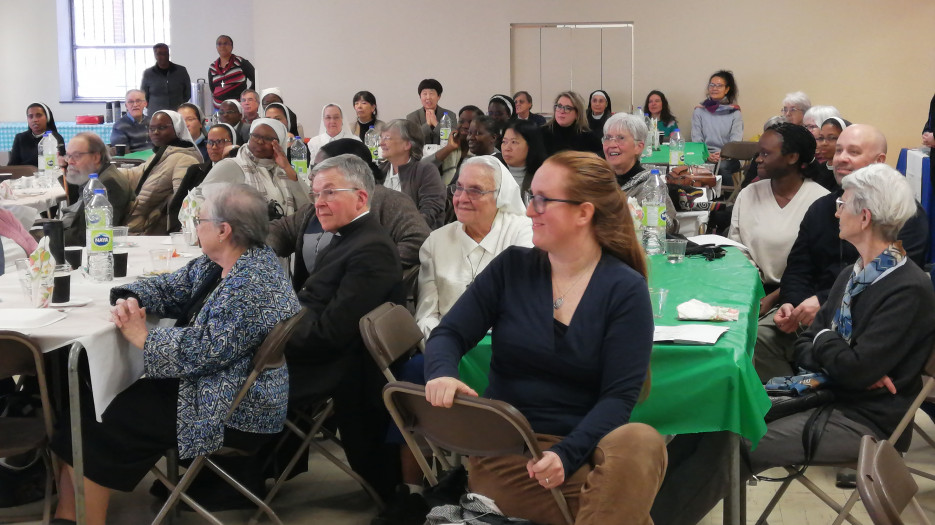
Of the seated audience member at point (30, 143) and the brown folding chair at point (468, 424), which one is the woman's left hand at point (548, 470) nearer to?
the brown folding chair at point (468, 424)

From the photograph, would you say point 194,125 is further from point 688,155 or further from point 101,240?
point 101,240

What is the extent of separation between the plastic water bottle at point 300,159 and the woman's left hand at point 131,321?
295 cm

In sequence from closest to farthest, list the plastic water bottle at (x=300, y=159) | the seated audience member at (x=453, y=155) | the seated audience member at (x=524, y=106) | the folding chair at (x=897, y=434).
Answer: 1. the folding chair at (x=897, y=434)
2. the plastic water bottle at (x=300, y=159)
3. the seated audience member at (x=453, y=155)
4. the seated audience member at (x=524, y=106)

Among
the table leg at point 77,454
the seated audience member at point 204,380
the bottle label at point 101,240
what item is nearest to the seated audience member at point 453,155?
the bottle label at point 101,240

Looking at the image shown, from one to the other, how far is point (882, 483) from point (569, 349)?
842 mm

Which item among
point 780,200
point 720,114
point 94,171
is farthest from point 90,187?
point 720,114

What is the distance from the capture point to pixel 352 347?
11.5ft

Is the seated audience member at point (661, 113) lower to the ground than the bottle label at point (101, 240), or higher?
higher

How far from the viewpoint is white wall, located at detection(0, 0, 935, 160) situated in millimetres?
11672

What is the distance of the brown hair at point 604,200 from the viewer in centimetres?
246

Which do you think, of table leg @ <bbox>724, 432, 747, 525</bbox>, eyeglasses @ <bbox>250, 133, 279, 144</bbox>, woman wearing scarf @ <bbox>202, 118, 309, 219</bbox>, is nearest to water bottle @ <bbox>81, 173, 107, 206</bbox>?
woman wearing scarf @ <bbox>202, 118, 309, 219</bbox>

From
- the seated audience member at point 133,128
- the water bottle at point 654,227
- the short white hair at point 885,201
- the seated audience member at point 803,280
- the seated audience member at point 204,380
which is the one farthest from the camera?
the seated audience member at point 133,128

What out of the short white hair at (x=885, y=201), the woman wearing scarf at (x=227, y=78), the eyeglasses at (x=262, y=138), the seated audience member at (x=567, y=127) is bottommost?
the short white hair at (x=885, y=201)

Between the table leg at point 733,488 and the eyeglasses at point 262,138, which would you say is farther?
the eyeglasses at point 262,138
